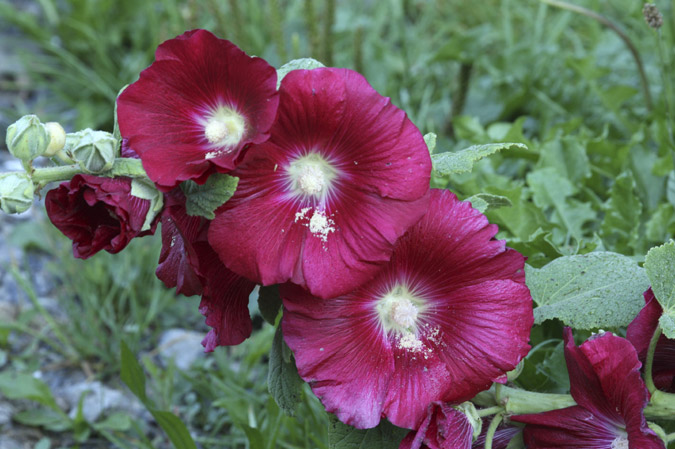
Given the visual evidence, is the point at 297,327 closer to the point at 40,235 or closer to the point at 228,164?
the point at 228,164

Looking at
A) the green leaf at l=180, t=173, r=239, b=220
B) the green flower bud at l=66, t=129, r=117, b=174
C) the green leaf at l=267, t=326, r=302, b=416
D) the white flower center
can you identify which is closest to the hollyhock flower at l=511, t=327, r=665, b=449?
the white flower center

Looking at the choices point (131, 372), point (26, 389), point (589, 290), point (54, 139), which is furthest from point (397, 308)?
point (26, 389)

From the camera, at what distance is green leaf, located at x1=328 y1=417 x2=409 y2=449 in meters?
0.82

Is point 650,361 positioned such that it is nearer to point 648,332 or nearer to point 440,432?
point 648,332

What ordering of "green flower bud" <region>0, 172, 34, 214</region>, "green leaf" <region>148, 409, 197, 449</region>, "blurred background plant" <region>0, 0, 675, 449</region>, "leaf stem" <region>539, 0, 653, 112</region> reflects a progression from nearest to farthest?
"green flower bud" <region>0, 172, 34, 214</region> < "green leaf" <region>148, 409, 197, 449</region> < "blurred background plant" <region>0, 0, 675, 449</region> < "leaf stem" <region>539, 0, 653, 112</region>

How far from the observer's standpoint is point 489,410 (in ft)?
2.63

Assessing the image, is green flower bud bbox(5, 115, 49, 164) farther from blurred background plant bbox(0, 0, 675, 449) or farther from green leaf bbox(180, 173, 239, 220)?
blurred background plant bbox(0, 0, 675, 449)

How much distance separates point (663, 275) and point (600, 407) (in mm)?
157

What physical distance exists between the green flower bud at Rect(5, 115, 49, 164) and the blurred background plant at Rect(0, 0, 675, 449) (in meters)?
0.50

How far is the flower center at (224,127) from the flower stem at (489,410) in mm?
394

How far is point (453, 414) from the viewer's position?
750mm

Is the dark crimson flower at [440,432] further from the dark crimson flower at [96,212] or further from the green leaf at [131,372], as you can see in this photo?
the green leaf at [131,372]

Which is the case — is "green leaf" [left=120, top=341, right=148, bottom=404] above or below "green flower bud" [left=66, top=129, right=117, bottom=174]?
below

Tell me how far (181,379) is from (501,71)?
4.12 ft
